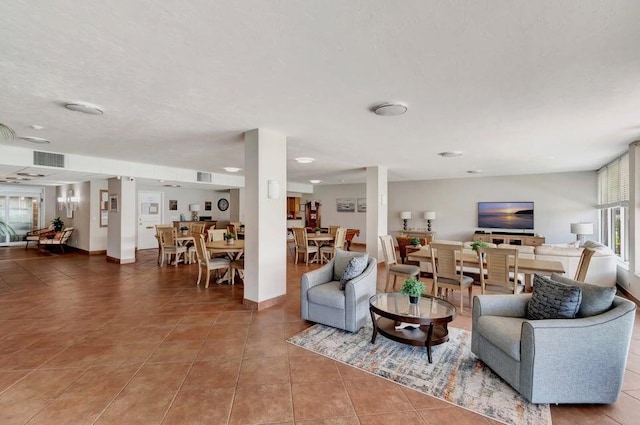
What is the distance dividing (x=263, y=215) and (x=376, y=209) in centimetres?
360

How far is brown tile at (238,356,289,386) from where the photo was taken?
238 centimetres

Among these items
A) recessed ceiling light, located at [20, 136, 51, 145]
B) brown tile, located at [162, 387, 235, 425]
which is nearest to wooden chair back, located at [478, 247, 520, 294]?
brown tile, located at [162, 387, 235, 425]

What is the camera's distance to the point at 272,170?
4066 mm

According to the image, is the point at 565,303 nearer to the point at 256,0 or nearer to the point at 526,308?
the point at 526,308

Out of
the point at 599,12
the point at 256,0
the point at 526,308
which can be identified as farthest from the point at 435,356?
the point at 256,0

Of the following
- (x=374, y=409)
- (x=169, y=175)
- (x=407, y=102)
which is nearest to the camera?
(x=374, y=409)

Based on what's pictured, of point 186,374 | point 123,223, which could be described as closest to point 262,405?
point 186,374

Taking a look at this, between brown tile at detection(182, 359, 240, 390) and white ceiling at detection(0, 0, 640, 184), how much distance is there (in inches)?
94.2

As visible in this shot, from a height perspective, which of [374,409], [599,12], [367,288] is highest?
[599,12]

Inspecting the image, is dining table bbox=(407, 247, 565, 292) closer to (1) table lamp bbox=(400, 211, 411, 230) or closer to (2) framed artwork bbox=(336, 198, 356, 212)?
(1) table lamp bbox=(400, 211, 411, 230)

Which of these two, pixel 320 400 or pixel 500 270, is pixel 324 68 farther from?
pixel 500 270

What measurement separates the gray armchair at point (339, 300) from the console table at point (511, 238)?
6287mm

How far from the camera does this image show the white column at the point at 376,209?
6.92 metres

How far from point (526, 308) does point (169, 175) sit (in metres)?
7.42
